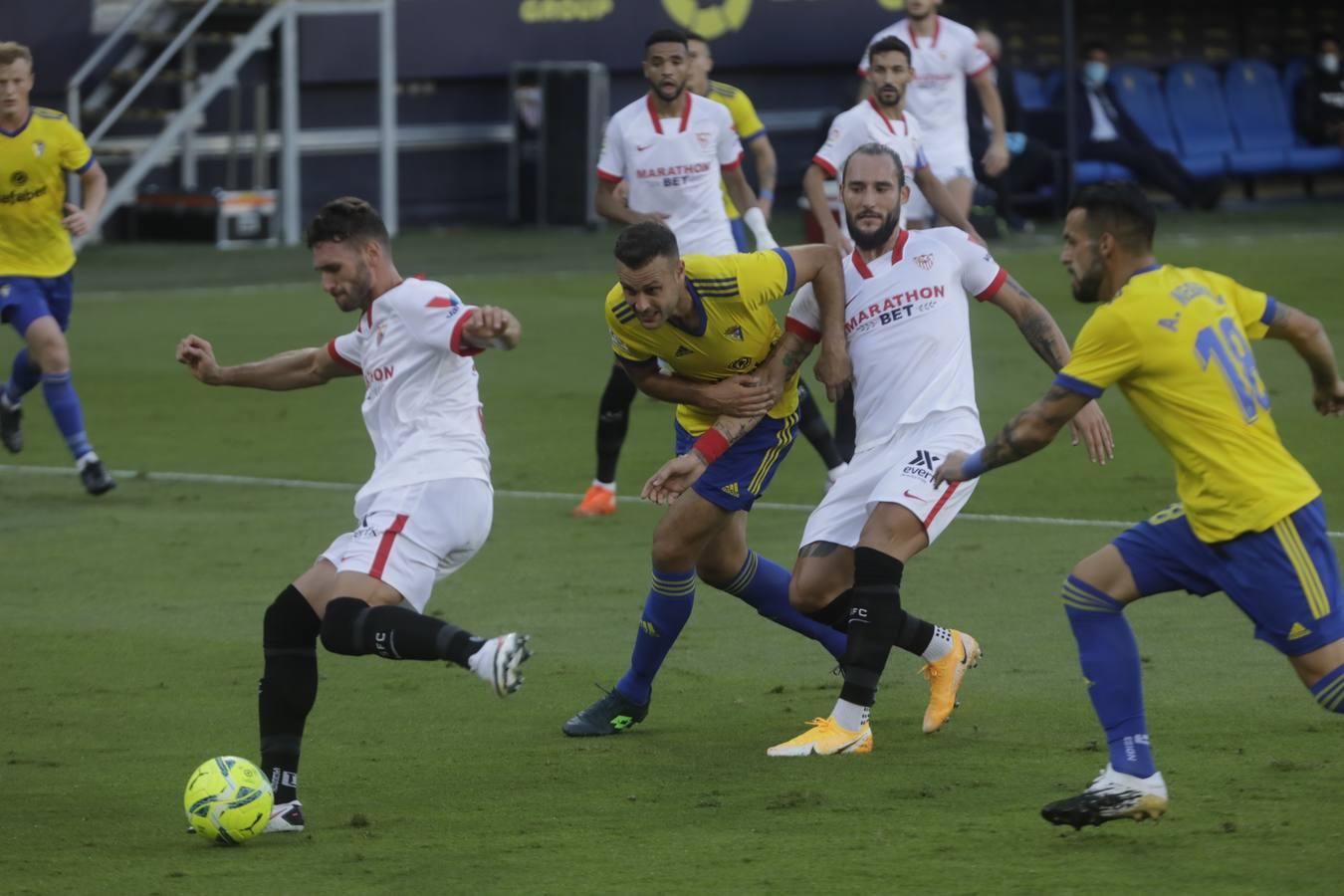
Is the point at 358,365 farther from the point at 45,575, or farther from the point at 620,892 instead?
the point at 45,575

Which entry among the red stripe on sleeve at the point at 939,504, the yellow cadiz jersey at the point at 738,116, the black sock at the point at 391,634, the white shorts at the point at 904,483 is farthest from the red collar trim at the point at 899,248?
the yellow cadiz jersey at the point at 738,116

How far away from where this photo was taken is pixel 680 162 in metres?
13.3

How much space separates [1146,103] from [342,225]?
24.6 meters

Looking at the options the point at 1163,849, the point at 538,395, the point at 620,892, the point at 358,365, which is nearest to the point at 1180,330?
the point at 1163,849

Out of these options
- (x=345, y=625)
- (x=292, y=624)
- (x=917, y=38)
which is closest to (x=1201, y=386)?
(x=345, y=625)

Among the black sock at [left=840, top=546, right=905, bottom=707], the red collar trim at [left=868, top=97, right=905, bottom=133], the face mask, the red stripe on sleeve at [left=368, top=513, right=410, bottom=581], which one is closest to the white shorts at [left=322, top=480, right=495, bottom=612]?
the red stripe on sleeve at [left=368, top=513, right=410, bottom=581]

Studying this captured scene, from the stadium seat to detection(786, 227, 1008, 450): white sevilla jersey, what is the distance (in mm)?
22753

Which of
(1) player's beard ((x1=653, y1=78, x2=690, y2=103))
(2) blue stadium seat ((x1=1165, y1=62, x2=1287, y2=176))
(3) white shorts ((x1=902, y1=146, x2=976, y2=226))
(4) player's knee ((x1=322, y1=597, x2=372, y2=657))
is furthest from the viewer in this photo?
(2) blue stadium seat ((x1=1165, y1=62, x2=1287, y2=176))

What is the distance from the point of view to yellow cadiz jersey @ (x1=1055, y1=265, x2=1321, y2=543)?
592 centimetres

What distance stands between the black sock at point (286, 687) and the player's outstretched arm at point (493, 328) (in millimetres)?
942

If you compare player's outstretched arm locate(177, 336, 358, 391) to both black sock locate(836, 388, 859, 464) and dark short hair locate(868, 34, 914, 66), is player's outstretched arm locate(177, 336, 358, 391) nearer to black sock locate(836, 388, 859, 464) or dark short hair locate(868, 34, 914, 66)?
black sock locate(836, 388, 859, 464)

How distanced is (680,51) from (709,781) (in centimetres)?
656

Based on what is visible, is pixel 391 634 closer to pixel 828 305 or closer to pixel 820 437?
pixel 828 305

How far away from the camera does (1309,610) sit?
5.89 m
